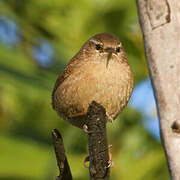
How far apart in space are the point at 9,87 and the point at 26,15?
0.76 metres

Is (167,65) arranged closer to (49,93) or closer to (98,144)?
(98,144)

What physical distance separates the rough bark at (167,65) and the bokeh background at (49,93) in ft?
5.16

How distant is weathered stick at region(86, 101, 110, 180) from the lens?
2.55 m

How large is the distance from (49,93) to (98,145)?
1907 mm

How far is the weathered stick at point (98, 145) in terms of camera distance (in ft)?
8.38

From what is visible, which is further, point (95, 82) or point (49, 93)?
point (49, 93)

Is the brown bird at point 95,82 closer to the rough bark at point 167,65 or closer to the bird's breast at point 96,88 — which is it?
the bird's breast at point 96,88

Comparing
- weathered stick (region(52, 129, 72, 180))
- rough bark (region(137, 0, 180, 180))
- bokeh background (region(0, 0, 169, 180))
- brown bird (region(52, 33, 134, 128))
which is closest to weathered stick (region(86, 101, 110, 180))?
weathered stick (region(52, 129, 72, 180))

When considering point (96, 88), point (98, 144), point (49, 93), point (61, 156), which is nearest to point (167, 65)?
point (98, 144)

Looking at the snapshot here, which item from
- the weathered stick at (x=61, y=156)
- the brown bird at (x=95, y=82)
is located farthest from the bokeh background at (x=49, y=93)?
the weathered stick at (x=61, y=156)

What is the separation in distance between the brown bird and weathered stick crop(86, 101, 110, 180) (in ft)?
2.58

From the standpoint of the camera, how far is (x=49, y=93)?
14.4 ft

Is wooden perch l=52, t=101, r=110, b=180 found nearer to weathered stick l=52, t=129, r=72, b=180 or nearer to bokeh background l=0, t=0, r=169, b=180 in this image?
weathered stick l=52, t=129, r=72, b=180

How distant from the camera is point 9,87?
4406mm
